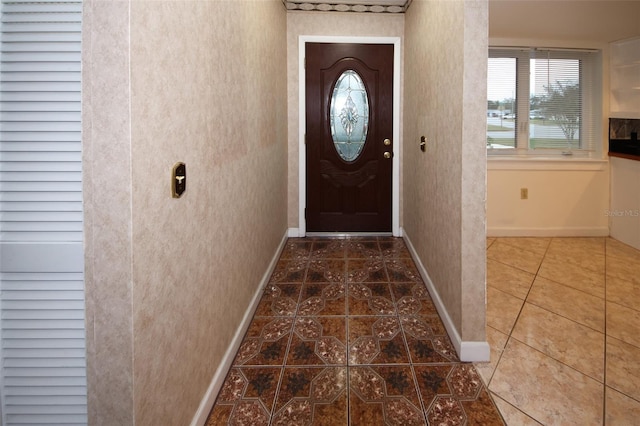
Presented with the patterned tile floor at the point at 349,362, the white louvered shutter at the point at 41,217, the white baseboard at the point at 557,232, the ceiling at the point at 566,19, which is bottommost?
the patterned tile floor at the point at 349,362

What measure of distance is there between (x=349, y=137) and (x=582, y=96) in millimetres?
2600

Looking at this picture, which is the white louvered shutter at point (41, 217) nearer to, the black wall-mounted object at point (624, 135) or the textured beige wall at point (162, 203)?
the textured beige wall at point (162, 203)

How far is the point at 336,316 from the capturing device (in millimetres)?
2654

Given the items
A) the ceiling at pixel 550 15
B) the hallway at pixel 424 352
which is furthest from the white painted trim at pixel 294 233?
the ceiling at pixel 550 15

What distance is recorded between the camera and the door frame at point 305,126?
432 centimetres

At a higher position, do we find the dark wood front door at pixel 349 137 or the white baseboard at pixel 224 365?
the dark wood front door at pixel 349 137

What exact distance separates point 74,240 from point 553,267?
369 cm

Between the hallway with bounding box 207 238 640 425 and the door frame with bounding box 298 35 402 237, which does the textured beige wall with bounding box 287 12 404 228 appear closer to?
the door frame with bounding box 298 35 402 237

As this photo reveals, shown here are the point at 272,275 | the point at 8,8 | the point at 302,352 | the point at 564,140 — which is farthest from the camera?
the point at 564,140

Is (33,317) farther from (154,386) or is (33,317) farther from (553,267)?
(553,267)

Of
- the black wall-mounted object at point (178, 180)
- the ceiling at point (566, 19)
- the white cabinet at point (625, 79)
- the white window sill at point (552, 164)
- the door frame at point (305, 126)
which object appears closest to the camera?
the black wall-mounted object at point (178, 180)

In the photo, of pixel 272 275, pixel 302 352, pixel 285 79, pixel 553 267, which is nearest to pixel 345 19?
pixel 285 79

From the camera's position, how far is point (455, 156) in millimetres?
2227

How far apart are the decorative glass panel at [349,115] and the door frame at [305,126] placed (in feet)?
1.02
